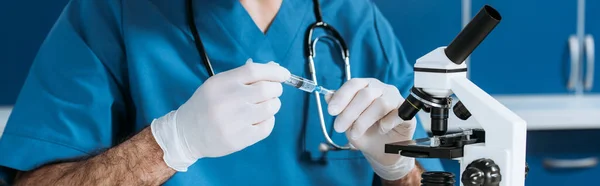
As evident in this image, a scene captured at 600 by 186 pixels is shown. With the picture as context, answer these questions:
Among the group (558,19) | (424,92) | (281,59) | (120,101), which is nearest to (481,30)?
(424,92)

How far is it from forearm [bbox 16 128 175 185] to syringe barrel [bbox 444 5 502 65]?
54 cm

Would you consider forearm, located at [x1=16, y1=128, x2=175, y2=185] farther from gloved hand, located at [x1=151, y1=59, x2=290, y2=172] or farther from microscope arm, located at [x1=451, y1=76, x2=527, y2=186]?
microscope arm, located at [x1=451, y1=76, x2=527, y2=186]

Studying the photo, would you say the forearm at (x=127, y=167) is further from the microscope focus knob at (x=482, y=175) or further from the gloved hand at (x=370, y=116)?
the microscope focus knob at (x=482, y=175)

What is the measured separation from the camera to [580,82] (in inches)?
113

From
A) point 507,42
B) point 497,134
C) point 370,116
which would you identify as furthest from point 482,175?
point 507,42

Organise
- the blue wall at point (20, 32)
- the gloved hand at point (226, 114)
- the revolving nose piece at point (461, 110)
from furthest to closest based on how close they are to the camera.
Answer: the blue wall at point (20, 32) < the gloved hand at point (226, 114) < the revolving nose piece at point (461, 110)

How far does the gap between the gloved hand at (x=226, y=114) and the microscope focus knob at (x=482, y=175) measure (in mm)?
384

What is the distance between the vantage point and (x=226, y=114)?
138cm

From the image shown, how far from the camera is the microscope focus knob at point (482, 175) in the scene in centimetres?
111

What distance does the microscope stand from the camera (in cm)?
113

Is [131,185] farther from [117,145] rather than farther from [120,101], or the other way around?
[120,101]

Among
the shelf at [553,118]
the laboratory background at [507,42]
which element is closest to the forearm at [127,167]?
the shelf at [553,118]

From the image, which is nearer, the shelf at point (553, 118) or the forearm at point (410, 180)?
the forearm at point (410, 180)

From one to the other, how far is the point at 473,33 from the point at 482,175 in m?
0.19
